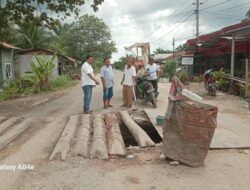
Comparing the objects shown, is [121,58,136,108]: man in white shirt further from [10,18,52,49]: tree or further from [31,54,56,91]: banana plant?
[10,18,52,49]: tree

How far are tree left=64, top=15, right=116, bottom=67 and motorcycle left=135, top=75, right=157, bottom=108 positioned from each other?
41.8 metres

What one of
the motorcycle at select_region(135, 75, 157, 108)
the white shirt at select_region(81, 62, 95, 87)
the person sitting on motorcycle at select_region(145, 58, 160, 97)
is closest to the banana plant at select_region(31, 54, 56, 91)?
the motorcycle at select_region(135, 75, 157, 108)

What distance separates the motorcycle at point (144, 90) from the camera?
12070 mm

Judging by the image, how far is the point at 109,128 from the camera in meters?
8.43

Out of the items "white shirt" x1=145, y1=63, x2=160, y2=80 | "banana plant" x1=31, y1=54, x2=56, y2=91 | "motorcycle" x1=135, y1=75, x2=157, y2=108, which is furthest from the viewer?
"banana plant" x1=31, y1=54, x2=56, y2=91

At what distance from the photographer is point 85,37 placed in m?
54.8

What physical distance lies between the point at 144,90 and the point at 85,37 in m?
43.5

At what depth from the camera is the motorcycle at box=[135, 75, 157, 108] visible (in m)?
12.1

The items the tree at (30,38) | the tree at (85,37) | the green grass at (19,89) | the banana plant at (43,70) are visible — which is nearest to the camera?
the green grass at (19,89)

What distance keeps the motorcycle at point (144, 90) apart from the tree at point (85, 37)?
41.8 meters

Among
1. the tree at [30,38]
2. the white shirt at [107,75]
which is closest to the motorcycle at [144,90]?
the white shirt at [107,75]

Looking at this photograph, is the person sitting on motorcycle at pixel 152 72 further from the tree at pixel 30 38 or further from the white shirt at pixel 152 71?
the tree at pixel 30 38

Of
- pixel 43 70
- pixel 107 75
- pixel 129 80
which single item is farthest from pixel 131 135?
pixel 43 70

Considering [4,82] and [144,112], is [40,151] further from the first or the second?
[4,82]
